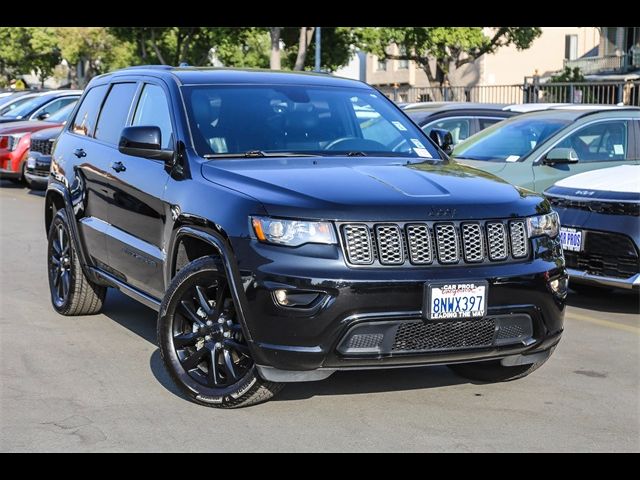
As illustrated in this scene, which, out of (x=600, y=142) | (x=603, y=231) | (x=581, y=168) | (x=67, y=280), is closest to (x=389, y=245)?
(x=67, y=280)

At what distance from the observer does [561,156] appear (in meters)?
9.95

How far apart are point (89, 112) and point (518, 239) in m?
3.88

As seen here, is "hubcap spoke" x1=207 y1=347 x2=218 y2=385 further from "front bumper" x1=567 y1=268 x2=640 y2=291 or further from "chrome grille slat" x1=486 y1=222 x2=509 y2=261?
"front bumper" x1=567 y1=268 x2=640 y2=291

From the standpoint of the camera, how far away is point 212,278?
552cm

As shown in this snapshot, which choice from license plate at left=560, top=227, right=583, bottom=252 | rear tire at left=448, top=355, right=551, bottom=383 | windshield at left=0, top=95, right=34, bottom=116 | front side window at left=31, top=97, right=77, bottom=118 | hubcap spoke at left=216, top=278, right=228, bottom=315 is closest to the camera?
hubcap spoke at left=216, top=278, right=228, bottom=315

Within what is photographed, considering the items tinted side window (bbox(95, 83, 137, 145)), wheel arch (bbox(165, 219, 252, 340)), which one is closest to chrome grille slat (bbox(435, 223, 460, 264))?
wheel arch (bbox(165, 219, 252, 340))

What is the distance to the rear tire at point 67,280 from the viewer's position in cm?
785

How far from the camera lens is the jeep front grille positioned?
16.8 feet

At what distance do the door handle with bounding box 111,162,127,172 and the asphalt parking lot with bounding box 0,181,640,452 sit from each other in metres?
1.17

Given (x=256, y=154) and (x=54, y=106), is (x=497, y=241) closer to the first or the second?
(x=256, y=154)

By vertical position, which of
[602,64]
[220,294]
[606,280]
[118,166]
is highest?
[602,64]

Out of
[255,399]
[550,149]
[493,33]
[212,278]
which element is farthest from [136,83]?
[493,33]

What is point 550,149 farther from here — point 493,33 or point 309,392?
point 493,33
